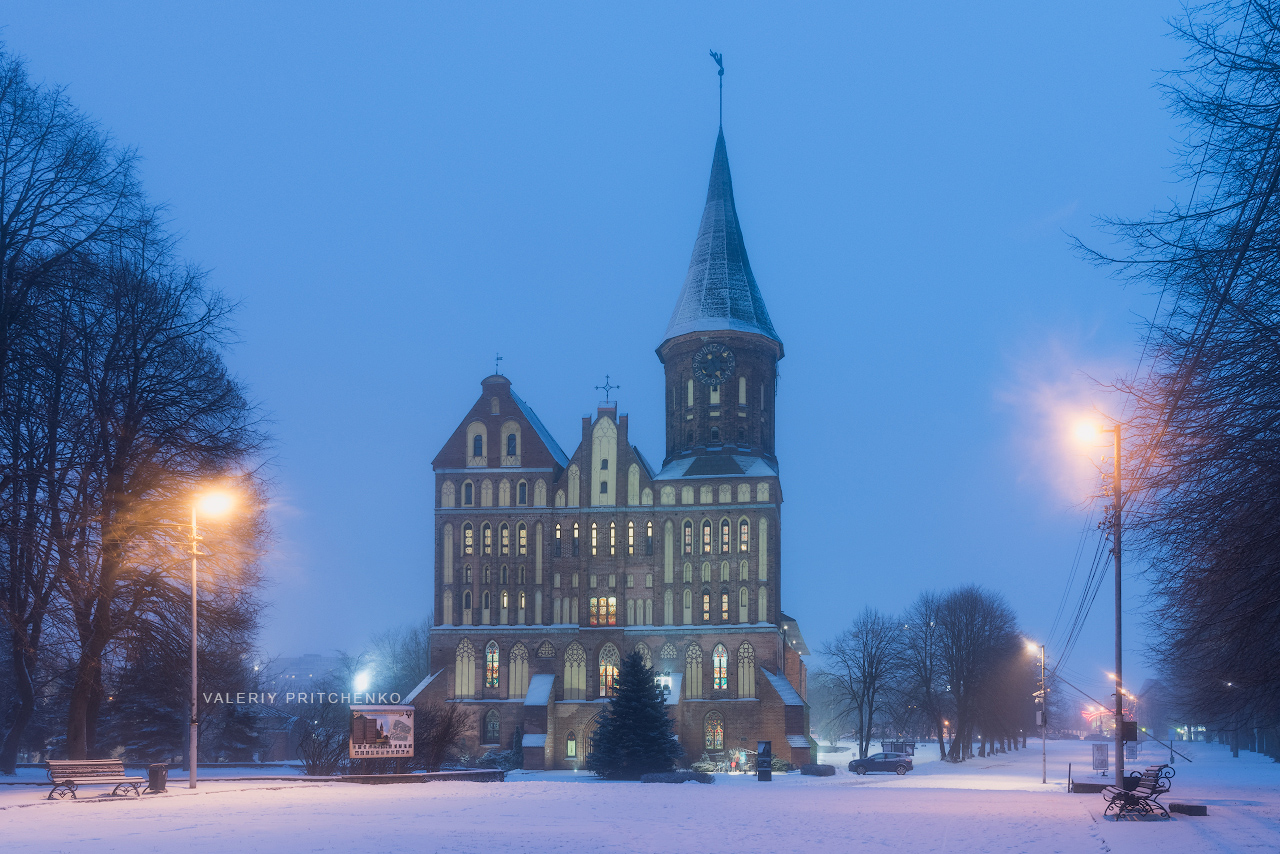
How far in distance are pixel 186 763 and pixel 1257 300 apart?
121 ft

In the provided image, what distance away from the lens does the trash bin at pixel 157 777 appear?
23.0 metres

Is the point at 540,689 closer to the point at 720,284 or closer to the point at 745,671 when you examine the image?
the point at 745,671

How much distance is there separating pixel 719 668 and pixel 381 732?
30548mm

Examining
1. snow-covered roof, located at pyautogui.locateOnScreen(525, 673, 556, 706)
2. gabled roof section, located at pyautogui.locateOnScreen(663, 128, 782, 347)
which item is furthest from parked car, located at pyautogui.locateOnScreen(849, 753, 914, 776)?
gabled roof section, located at pyautogui.locateOnScreen(663, 128, 782, 347)

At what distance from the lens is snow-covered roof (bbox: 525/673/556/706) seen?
57875 millimetres

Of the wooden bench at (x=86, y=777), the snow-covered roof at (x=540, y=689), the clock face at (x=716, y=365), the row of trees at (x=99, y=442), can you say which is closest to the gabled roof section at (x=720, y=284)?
the clock face at (x=716, y=365)

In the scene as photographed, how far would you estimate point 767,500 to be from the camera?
60.6 meters

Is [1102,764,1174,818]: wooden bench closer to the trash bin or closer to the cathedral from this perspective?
the trash bin

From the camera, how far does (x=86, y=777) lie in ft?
72.7

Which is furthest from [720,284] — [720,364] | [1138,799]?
[1138,799]

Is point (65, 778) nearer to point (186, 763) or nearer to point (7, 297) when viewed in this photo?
point (7, 297)

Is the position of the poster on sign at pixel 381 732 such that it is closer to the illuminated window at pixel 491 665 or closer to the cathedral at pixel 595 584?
the cathedral at pixel 595 584

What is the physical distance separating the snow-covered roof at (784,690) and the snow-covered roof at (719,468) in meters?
10.5

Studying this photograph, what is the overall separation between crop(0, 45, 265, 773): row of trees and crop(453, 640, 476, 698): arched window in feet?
89.9
